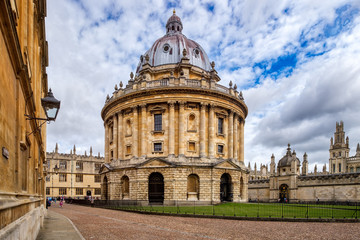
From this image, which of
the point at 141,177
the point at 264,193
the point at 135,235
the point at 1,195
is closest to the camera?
the point at 1,195

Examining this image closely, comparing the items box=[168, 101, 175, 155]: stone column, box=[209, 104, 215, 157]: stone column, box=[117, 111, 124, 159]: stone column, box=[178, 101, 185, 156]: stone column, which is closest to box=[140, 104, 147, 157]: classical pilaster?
box=[168, 101, 175, 155]: stone column

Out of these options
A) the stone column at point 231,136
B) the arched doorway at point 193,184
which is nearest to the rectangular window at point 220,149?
the stone column at point 231,136

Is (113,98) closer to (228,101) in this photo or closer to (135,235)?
(228,101)

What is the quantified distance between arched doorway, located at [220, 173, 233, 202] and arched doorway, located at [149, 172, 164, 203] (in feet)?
27.9

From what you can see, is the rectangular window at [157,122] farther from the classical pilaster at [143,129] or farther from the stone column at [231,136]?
the stone column at [231,136]

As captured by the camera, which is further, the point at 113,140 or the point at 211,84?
the point at 113,140

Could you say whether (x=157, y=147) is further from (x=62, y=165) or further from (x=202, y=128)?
(x=62, y=165)

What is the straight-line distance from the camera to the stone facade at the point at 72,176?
7144 centimetres

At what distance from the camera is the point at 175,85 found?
39.1 metres

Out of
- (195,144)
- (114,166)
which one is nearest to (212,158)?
(195,144)

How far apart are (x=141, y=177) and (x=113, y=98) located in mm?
13949

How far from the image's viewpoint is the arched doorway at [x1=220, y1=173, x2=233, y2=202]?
40.0 meters

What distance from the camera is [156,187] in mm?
38312

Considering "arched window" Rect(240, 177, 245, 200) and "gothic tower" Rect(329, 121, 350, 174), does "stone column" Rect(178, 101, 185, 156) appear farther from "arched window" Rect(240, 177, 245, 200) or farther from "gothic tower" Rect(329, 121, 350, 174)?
"gothic tower" Rect(329, 121, 350, 174)
